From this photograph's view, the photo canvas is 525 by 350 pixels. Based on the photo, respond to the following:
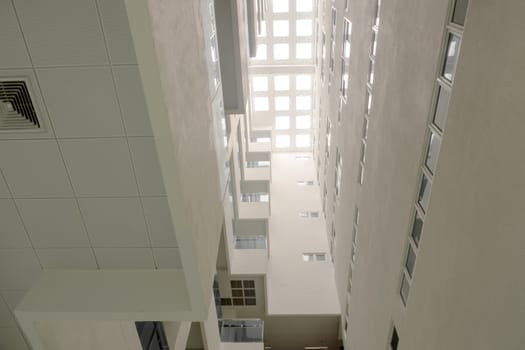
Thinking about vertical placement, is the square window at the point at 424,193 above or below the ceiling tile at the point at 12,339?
above

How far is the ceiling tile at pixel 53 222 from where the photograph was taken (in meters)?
4.50

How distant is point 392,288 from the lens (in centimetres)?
681

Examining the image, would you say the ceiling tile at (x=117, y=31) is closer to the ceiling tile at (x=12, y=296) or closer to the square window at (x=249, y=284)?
the ceiling tile at (x=12, y=296)

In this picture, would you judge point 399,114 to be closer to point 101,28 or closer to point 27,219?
point 101,28

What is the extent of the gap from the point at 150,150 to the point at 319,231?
14.7m

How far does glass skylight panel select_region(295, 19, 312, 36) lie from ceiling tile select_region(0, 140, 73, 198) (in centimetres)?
2176

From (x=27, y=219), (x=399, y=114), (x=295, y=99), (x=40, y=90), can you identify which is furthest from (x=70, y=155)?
(x=295, y=99)

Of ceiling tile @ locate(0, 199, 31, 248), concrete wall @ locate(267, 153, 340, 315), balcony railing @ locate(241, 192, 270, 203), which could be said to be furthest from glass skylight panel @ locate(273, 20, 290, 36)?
ceiling tile @ locate(0, 199, 31, 248)

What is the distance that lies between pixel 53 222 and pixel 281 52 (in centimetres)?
2166

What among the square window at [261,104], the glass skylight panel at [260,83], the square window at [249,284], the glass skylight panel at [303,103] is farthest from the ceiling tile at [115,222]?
the glass skylight panel at [303,103]

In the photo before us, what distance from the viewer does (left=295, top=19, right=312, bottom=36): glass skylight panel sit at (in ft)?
77.5

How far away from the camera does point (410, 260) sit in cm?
604

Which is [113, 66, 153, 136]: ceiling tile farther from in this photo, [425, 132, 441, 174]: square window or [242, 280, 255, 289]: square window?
[242, 280, 255, 289]: square window

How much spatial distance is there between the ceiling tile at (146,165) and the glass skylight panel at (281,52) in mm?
21501
